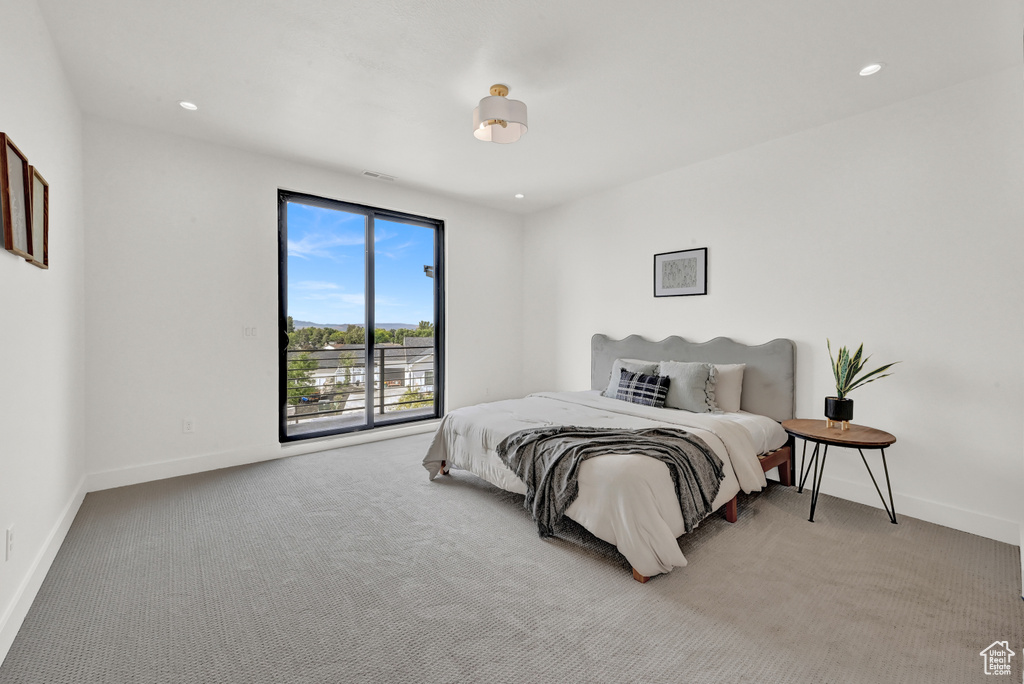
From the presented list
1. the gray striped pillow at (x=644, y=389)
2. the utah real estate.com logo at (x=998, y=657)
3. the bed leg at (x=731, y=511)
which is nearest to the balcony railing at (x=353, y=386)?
the gray striped pillow at (x=644, y=389)

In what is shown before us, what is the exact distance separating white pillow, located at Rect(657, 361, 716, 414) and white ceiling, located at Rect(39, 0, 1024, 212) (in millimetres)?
1777

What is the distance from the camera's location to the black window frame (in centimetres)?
405

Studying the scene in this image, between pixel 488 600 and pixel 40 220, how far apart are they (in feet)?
8.84

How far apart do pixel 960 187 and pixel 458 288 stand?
4.13 m

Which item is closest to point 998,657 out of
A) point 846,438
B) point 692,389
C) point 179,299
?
point 846,438

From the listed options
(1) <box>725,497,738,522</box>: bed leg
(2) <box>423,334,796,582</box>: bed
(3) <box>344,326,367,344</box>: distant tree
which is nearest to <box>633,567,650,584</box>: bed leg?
(2) <box>423,334,796,582</box>: bed

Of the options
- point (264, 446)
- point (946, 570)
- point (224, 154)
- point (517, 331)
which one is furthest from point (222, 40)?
point (946, 570)

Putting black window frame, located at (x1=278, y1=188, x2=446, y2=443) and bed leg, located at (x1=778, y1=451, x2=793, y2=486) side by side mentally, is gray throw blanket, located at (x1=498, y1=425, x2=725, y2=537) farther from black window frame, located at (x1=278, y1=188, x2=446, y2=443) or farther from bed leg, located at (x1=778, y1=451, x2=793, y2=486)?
black window frame, located at (x1=278, y1=188, x2=446, y2=443)

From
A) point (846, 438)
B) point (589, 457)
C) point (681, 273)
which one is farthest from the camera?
point (681, 273)

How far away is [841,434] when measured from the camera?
271 cm

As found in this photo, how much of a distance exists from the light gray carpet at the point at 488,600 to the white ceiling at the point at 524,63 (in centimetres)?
262

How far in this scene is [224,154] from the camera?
370 centimetres

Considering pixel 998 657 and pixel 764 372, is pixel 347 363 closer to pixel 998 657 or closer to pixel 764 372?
pixel 764 372

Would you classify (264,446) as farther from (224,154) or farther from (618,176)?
(618,176)
